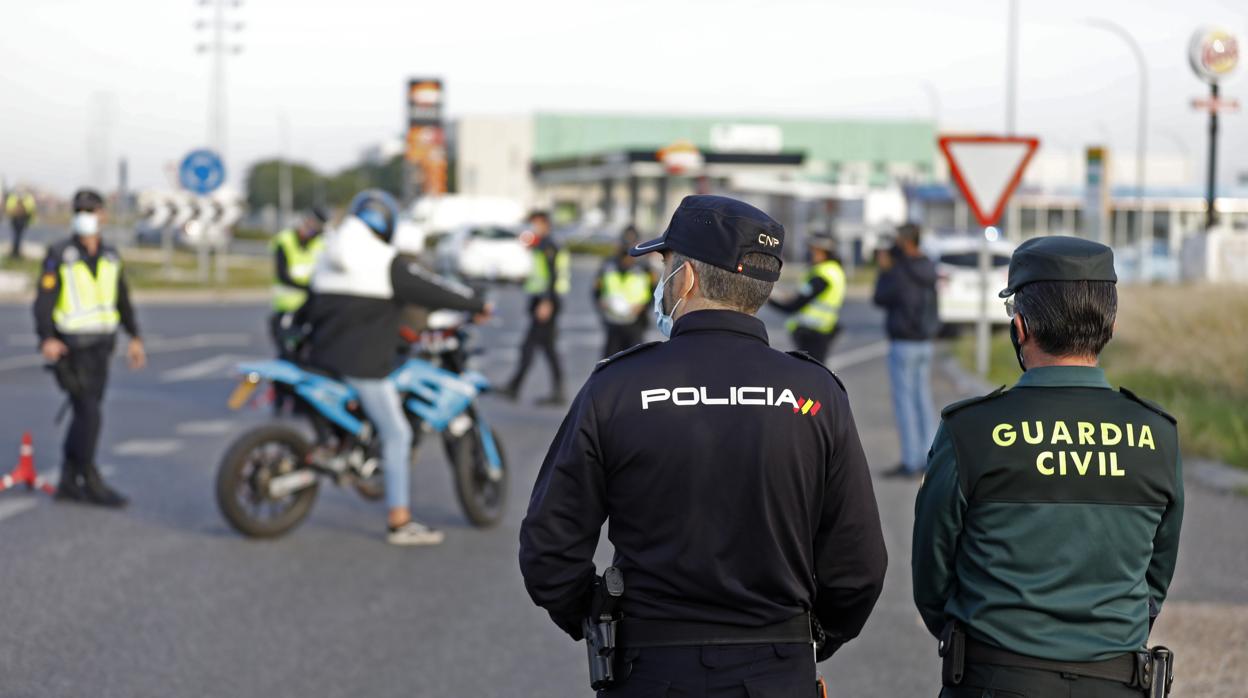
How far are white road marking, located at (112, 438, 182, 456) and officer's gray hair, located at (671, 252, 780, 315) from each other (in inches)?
371

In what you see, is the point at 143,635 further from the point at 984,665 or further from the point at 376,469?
the point at 984,665

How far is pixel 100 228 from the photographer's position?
1008cm

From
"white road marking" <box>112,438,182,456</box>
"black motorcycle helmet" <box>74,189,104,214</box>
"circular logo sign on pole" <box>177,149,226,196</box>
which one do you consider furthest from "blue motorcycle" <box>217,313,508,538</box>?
"circular logo sign on pole" <box>177,149,226,196</box>

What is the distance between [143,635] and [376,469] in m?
2.43

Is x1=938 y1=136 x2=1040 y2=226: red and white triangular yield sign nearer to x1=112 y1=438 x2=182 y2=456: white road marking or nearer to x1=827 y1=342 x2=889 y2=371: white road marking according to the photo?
x1=827 y1=342 x2=889 y2=371: white road marking

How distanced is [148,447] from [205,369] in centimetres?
647

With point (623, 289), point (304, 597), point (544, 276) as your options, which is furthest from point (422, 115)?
point (304, 597)

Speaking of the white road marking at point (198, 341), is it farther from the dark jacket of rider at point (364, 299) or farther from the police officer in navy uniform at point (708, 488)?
the police officer in navy uniform at point (708, 488)

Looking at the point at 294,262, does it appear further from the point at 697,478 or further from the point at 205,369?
the point at 697,478

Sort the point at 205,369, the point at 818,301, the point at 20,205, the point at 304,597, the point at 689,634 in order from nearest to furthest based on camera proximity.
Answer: the point at 689,634 < the point at 304,597 < the point at 818,301 < the point at 205,369 < the point at 20,205

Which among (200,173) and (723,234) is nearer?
(723,234)

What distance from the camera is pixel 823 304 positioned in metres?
12.3

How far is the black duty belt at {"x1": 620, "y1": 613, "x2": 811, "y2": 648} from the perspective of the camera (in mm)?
3279

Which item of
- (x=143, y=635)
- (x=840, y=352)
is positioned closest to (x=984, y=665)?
(x=143, y=635)
